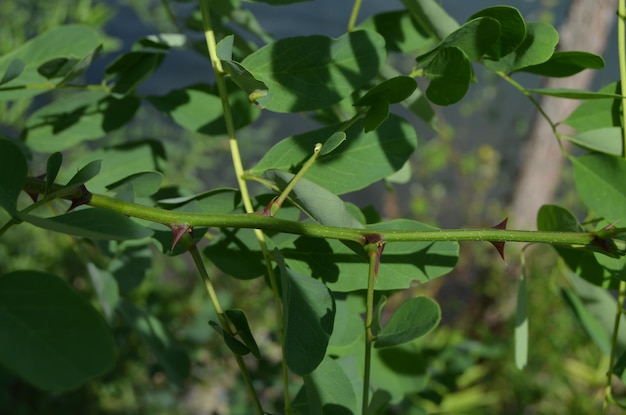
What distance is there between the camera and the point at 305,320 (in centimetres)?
37

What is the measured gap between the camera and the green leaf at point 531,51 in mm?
414

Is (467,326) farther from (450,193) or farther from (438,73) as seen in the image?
(438,73)

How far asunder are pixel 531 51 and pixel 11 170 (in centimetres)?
29

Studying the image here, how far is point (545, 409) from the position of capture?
2.31 metres

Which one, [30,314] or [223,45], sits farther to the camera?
[223,45]

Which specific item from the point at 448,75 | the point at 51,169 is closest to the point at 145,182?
the point at 51,169

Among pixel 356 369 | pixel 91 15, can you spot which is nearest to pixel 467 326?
pixel 91 15

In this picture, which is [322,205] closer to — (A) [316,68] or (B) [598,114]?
(A) [316,68]

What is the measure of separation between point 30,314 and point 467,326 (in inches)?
106

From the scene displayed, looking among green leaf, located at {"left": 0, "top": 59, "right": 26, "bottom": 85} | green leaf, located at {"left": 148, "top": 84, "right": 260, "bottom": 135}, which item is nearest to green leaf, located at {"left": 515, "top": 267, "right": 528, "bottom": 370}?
green leaf, located at {"left": 148, "top": 84, "right": 260, "bottom": 135}

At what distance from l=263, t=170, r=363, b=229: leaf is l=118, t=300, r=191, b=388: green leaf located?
236mm

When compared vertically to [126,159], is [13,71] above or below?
above

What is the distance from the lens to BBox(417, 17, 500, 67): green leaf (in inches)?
15.8

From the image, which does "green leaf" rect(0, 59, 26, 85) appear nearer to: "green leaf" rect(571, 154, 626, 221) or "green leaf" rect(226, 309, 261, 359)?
"green leaf" rect(226, 309, 261, 359)
